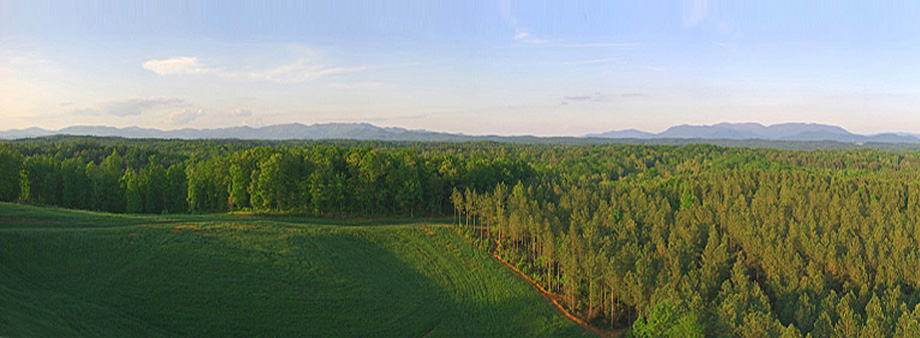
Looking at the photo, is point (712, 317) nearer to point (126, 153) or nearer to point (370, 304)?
point (370, 304)

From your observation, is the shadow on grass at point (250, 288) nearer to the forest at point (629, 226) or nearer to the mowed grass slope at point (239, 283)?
the mowed grass slope at point (239, 283)

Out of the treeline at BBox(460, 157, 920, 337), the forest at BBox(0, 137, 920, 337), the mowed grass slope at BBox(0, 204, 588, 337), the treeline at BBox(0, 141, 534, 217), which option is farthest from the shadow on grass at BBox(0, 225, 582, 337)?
the treeline at BBox(0, 141, 534, 217)

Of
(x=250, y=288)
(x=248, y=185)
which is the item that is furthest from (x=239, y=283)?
(x=248, y=185)

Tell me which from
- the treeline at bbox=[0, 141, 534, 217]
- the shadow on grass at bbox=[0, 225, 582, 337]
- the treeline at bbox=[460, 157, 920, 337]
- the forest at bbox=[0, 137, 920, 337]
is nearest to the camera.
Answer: the shadow on grass at bbox=[0, 225, 582, 337]

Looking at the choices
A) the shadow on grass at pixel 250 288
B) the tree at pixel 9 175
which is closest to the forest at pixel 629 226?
the tree at pixel 9 175

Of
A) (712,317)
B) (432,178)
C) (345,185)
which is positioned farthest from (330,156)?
(712,317)

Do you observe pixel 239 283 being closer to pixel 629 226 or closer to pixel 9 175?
pixel 629 226

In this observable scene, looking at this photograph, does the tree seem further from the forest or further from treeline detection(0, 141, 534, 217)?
the forest
